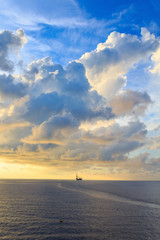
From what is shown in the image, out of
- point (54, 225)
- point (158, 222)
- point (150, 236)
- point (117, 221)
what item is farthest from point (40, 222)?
point (158, 222)

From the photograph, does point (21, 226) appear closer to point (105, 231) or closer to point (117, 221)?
point (105, 231)

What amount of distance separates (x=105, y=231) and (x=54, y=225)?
18740 mm

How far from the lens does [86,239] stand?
55.7 m

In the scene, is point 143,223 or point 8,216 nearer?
point 143,223

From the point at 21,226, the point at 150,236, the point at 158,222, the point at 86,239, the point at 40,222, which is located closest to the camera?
the point at 86,239

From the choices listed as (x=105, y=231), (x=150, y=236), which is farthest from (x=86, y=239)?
(x=150, y=236)

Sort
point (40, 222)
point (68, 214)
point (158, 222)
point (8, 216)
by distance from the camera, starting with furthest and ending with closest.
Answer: point (68, 214) → point (8, 216) → point (158, 222) → point (40, 222)

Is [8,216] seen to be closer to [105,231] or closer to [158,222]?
[105,231]

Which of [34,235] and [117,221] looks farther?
[117,221]

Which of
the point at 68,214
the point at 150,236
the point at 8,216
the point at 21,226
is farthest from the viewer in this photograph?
the point at 68,214

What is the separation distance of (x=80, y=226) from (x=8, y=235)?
78.7 feet

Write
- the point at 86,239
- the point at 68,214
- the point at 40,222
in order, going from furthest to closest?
the point at 68,214 → the point at 40,222 → the point at 86,239

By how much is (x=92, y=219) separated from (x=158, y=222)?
26.4 m

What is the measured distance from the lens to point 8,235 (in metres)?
58.8
